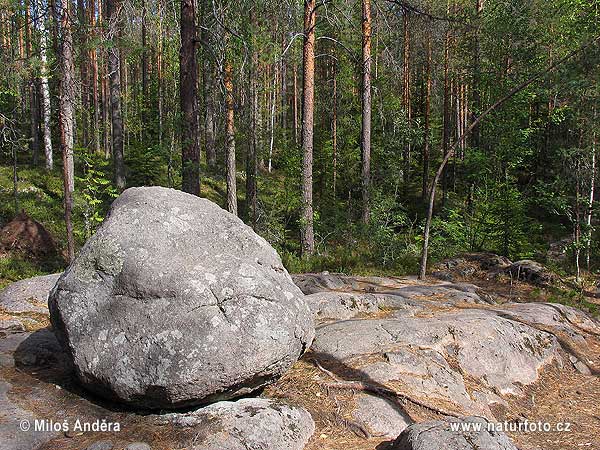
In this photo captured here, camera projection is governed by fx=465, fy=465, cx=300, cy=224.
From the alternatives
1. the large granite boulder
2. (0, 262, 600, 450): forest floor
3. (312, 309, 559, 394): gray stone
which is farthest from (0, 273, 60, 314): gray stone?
(312, 309, 559, 394): gray stone

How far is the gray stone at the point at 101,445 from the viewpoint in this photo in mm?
3369

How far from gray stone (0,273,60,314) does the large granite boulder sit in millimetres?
2890

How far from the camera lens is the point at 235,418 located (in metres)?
3.78

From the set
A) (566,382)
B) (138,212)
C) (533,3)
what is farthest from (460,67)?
(138,212)

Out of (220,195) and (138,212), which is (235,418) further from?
(220,195)

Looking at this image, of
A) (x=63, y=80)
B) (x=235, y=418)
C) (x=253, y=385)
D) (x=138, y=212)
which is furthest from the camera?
(x=63, y=80)

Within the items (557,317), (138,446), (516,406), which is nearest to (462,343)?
(516,406)

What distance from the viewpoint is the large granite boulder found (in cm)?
371

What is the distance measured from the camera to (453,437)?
11.9ft

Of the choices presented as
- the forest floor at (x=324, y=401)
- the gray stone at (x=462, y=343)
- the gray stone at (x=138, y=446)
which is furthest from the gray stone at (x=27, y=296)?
the gray stone at (x=462, y=343)

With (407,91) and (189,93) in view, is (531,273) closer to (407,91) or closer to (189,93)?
(189,93)

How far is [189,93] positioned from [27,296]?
4.78 metres

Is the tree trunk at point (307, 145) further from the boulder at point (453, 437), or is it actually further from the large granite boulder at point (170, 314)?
the boulder at point (453, 437)

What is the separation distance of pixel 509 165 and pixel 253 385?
15543 mm
